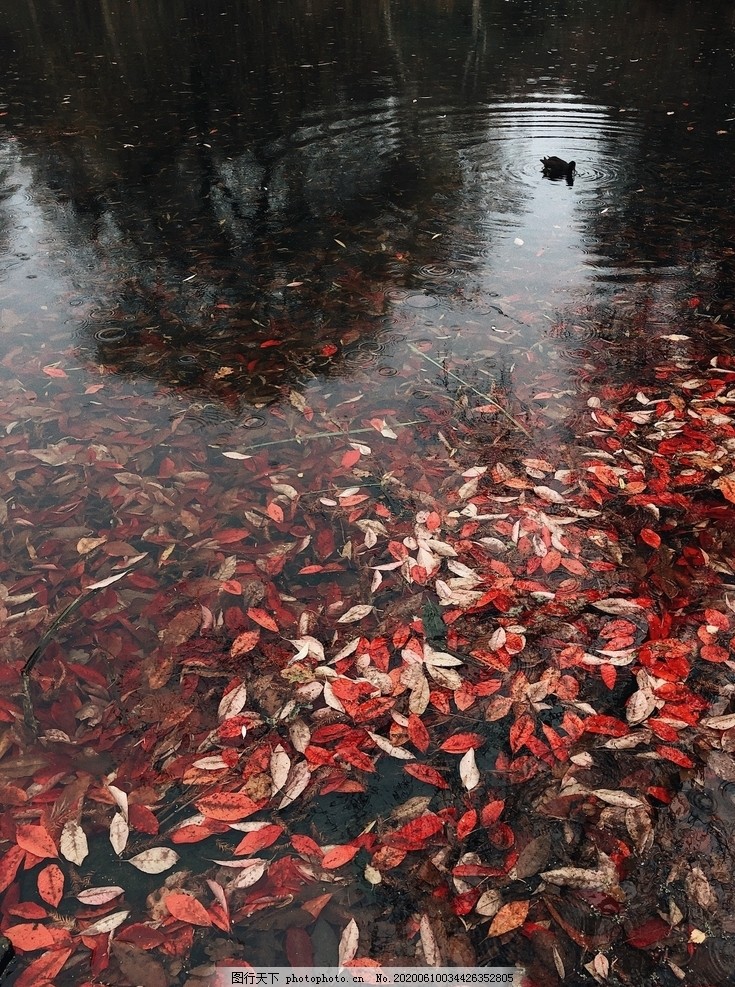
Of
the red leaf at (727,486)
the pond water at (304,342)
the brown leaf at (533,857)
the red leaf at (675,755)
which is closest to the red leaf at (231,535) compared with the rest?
the pond water at (304,342)

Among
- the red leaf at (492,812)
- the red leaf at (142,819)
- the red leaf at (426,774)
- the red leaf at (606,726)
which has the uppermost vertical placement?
the red leaf at (142,819)

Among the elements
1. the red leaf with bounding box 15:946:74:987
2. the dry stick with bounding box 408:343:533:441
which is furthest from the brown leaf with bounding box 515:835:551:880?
the dry stick with bounding box 408:343:533:441

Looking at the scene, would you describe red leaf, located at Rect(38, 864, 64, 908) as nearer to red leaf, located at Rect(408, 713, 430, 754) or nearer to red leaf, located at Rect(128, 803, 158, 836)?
red leaf, located at Rect(128, 803, 158, 836)

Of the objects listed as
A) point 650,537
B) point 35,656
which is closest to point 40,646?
point 35,656

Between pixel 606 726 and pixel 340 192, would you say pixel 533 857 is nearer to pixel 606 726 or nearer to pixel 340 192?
pixel 606 726

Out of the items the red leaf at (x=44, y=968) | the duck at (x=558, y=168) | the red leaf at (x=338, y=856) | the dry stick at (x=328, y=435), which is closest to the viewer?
the red leaf at (x=44, y=968)

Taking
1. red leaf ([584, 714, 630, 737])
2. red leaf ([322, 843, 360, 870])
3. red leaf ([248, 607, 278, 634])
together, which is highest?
red leaf ([248, 607, 278, 634])

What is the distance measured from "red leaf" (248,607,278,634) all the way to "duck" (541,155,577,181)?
20.6 feet

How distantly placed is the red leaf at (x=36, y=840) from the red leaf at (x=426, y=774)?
1205 mm

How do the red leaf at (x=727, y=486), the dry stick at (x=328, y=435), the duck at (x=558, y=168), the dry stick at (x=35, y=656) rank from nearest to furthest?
1. the dry stick at (x=35, y=656)
2. the red leaf at (x=727, y=486)
3. the dry stick at (x=328, y=435)
4. the duck at (x=558, y=168)

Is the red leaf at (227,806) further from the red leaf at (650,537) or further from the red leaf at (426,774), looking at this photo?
the red leaf at (650,537)

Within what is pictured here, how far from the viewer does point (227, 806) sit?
2.22 m

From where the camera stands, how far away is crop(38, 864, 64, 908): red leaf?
78.9 inches

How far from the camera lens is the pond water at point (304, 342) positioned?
9.26 feet
